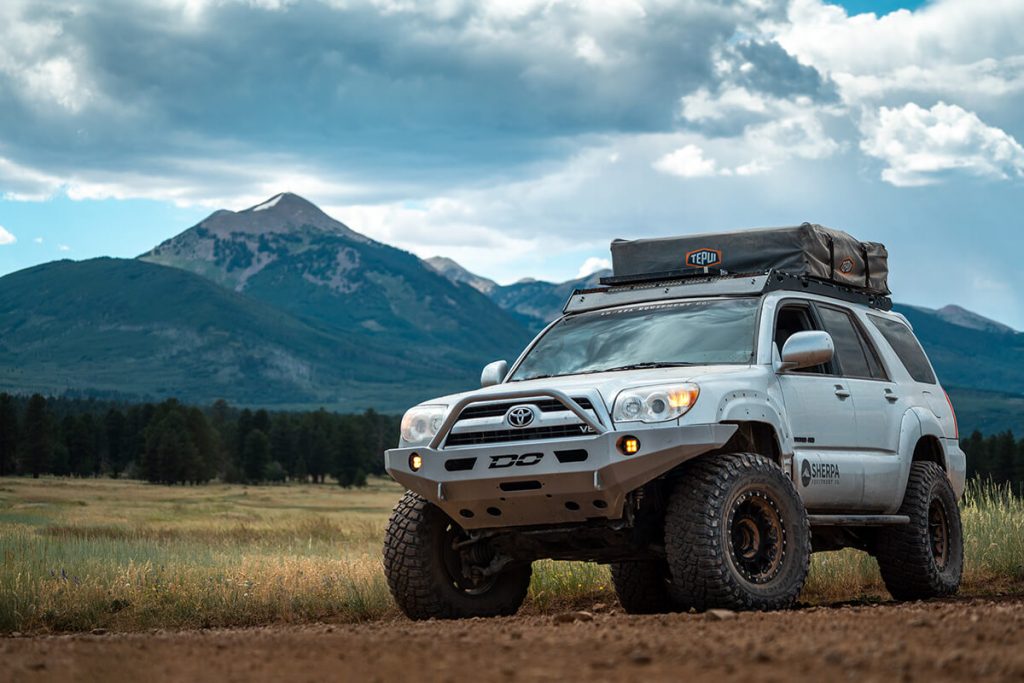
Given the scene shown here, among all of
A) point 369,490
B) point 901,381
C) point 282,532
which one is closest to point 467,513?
point 901,381

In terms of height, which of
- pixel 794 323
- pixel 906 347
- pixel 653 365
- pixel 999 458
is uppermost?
pixel 794 323

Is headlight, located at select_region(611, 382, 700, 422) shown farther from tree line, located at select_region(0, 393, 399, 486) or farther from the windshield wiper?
tree line, located at select_region(0, 393, 399, 486)

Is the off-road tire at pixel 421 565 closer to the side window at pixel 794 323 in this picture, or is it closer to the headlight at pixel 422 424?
the headlight at pixel 422 424

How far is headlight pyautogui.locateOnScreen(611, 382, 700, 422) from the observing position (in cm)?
853

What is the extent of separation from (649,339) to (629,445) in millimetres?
1728

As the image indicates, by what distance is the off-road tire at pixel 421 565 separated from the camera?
9.45 metres

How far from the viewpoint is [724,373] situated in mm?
9023

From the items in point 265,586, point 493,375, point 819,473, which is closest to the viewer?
point 819,473

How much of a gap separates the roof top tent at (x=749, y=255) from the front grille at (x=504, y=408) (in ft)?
7.80

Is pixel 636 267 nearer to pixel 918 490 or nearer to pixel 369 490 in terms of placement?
pixel 918 490

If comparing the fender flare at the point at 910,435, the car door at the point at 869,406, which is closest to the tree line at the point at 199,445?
the fender flare at the point at 910,435

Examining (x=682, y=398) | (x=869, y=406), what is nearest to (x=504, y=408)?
(x=682, y=398)

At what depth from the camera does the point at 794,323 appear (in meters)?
10.7

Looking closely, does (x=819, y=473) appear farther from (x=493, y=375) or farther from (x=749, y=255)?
(x=493, y=375)
